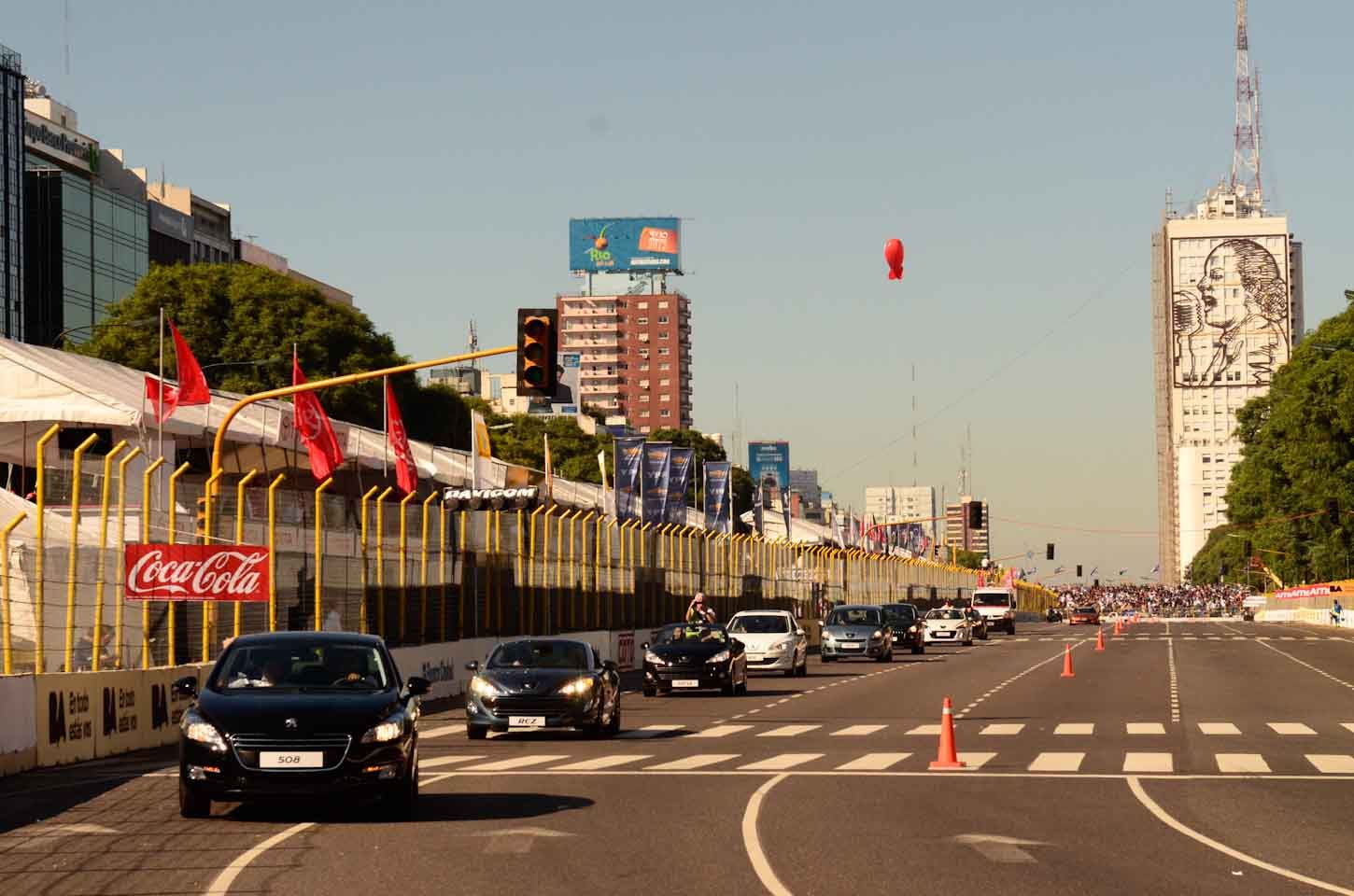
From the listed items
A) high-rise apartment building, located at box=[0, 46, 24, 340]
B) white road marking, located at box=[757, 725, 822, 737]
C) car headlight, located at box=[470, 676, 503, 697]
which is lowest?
white road marking, located at box=[757, 725, 822, 737]

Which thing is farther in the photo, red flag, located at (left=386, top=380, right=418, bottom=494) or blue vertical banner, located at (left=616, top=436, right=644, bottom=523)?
blue vertical banner, located at (left=616, top=436, right=644, bottom=523)

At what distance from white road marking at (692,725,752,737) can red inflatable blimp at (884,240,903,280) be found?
473 inches

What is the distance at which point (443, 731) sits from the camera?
29.4 metres

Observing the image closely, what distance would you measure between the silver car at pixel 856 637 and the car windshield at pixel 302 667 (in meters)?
42.0

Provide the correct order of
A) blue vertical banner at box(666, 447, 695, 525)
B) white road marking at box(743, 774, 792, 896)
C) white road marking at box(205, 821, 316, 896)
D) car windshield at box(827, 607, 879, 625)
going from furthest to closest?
1. blue vertical banner at box(666, 447, 695, 525)
2. car windshield at box(827, 607, 879, 625)
3. white road marking at box(743, 774, 792, 896)
4. white road marking at box(205, 821, 316, 896)

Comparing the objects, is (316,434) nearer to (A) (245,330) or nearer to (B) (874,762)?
Answer: (B) (874,762)

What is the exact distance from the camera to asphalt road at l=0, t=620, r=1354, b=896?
511 inches

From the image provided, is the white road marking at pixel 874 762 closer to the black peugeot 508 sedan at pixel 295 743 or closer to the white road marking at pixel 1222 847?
the white road marking at pixel 1222 847

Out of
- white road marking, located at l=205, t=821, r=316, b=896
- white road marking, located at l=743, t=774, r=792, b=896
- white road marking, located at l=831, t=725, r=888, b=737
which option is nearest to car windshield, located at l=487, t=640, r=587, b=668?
white road marking, located at l=831, t=725, r=888, b=737

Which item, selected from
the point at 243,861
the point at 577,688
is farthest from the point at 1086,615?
the point at 243,861

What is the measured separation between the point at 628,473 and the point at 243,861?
167 feet

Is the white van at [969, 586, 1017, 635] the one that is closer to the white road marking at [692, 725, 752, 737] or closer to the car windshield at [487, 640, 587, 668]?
the white road marking at [692, 725, 752, 737]

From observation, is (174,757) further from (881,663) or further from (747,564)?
(747,564)

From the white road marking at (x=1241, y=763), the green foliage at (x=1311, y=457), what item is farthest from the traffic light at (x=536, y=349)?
the green foliage at (x=1311, y=457)
